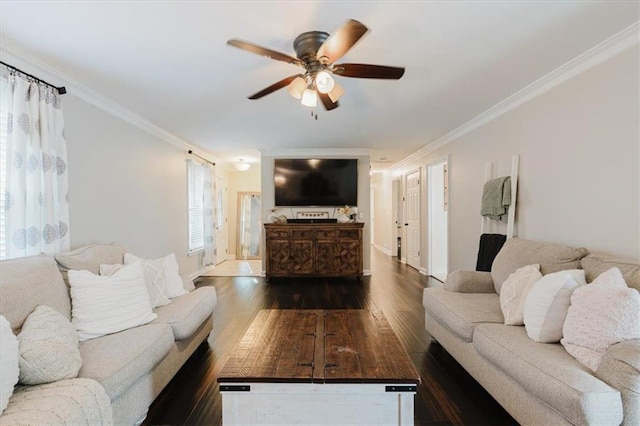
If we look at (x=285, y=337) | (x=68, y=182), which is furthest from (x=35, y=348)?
(x=68, y=182)

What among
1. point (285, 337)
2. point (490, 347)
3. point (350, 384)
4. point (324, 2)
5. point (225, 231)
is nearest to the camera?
point (350, 384)

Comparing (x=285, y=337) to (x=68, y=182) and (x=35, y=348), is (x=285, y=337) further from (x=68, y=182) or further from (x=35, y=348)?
(x=68, y=182)

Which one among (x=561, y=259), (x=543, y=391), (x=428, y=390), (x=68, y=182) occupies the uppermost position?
(x=68, y=182)

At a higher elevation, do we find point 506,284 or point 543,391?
point 506,284

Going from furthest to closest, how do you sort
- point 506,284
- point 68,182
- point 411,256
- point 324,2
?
point 411,256 < point 68,182 < point 506,284 < point 324,2

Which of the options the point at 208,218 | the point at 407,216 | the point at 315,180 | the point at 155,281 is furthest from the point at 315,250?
the point at 155,281

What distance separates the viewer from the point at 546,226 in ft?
9.42

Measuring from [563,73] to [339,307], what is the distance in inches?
130

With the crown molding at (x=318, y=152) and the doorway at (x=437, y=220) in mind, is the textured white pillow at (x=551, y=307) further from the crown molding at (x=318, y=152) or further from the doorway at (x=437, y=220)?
the crown molding at (x=318, y=152)

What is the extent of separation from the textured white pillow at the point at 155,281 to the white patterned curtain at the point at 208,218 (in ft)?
11.4

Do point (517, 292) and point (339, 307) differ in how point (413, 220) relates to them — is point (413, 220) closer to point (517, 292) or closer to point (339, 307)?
point (339, 307)

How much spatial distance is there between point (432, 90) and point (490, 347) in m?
2.31

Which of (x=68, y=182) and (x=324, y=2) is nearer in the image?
(x=324, y=2)

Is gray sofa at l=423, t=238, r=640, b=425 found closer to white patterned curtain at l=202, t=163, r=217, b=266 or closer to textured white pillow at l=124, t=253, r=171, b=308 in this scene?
textured white pillow at l=124, t=253, r=171, b=308
